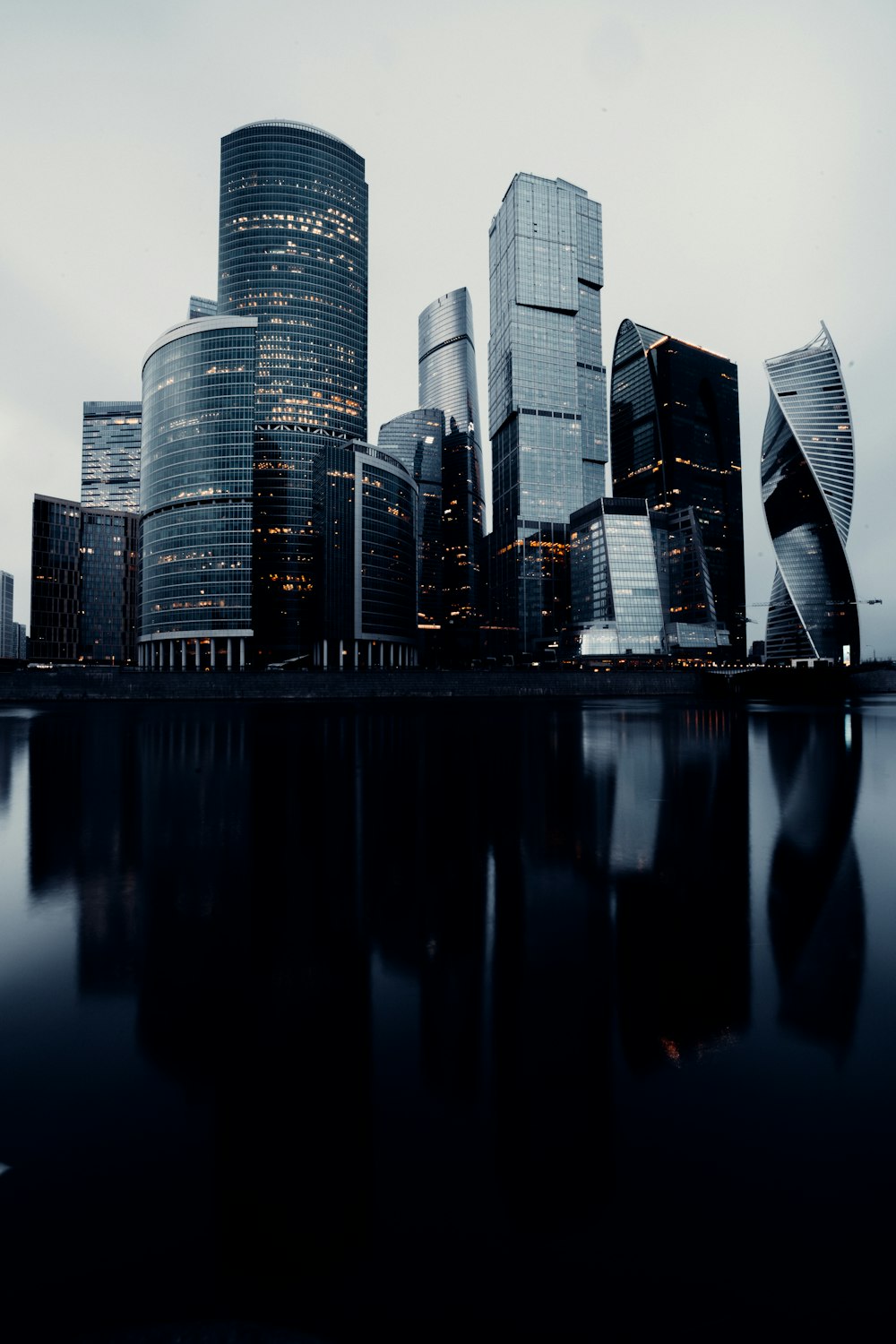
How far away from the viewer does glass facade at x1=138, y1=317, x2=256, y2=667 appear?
470 ft

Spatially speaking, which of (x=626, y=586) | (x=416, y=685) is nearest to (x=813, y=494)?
(x=626, y=586)

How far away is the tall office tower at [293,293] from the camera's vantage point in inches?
6870

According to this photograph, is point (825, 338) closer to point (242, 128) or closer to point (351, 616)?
point (351, 616)

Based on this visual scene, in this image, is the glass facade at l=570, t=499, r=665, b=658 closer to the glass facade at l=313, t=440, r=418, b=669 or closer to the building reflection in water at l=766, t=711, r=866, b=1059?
the glass facade at l=313, t=440, r=418, b=669

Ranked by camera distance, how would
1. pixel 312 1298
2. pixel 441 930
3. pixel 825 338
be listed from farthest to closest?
pixel 825 338 < pixel 441 930 < pixel 312 1298

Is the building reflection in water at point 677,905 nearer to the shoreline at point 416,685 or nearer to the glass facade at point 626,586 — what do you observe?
the shoreline at point 416,685

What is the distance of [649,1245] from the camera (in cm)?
344

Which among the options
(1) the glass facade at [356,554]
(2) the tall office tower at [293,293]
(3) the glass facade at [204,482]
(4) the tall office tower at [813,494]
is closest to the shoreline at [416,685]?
(3) the glass facade at [204,482]

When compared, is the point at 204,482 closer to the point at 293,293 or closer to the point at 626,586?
the point at 293,293

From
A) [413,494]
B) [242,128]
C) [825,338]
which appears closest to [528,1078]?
[413,494]

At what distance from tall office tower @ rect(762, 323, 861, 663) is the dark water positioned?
646 feet

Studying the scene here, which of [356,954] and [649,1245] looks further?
[356,954]

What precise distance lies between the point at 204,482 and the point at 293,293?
80762 mm

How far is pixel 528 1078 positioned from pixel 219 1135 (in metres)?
2.51
